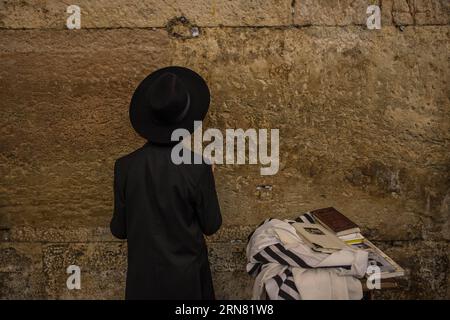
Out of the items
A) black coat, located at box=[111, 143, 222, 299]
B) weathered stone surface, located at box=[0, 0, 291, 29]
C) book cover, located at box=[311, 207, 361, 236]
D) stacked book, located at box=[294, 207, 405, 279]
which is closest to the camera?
black coat, located at box=[111, 143, 222, 299]

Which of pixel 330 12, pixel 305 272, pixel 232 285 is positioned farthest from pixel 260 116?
pixel 232 285

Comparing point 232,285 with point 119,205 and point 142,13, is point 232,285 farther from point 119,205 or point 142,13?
point 142,13

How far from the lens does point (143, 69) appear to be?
9.61 ft

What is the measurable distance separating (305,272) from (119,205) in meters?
1.08

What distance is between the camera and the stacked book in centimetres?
229

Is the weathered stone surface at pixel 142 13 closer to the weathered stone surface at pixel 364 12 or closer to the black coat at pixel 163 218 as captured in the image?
the weathered stone surface at pixel 364 12

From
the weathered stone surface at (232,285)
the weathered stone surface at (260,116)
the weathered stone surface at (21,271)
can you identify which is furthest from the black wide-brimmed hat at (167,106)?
the weathered stone surface at (21,271)

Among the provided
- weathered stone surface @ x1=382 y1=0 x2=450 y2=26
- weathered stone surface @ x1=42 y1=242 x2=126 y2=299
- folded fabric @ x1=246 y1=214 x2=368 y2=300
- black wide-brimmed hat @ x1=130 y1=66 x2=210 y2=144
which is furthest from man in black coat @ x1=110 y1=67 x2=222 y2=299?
weathered stone surface @ x1=382 y1=0 x2=450 y2=26

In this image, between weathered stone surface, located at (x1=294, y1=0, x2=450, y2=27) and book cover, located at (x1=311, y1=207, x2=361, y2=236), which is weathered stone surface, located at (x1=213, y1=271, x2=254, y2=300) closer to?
book cover, located at (x1=311, y1=207, x2=361, y2=236)

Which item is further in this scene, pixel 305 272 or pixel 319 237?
pixel 319 237

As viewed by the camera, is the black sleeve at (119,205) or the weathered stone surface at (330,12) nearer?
the black sleeve at (119,205)

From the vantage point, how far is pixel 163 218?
7.29 ft

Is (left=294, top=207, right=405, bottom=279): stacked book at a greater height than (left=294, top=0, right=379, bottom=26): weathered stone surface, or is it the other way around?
(left=294, top=0, right=379, bottom=26): weathered stone surface

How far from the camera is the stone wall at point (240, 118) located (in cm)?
288
